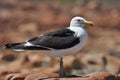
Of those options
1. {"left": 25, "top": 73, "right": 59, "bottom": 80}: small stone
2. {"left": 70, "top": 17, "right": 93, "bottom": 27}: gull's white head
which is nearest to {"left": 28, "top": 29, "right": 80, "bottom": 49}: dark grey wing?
{"left": 70, "top": 17, "right": 93, "bottom": 27}: gull's white head

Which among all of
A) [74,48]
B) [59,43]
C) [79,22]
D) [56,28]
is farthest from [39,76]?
[56,28]

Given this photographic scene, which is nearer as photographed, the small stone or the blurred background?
the small stone

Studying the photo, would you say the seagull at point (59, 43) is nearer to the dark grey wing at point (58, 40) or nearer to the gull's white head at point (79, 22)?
the dark grey wing at point (58, 40)

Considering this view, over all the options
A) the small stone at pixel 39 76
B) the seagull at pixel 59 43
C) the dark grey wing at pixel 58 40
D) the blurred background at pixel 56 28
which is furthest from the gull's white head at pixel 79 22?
the blurred background at pixel 56 28

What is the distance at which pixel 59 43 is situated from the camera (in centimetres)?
1191

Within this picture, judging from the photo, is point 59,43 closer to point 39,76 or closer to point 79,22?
point 79,22

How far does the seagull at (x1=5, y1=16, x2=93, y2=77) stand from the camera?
38.6 feet

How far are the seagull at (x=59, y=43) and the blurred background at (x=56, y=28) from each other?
3.98m

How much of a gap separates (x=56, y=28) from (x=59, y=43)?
3125 cm

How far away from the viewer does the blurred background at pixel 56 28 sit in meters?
21.7

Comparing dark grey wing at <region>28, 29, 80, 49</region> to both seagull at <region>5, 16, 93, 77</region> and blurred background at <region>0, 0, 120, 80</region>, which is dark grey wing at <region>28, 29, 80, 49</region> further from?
blurred background at <region>0, 0, 120, 80</region>

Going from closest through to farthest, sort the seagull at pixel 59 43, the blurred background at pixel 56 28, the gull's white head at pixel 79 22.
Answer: the seagull at pixel 59 43 < the gull's white head at pixel 79 22 < the blurred background at pixel 56 28

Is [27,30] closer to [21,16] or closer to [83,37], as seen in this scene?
[21,16]

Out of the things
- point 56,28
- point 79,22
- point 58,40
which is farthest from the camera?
point 56,28
